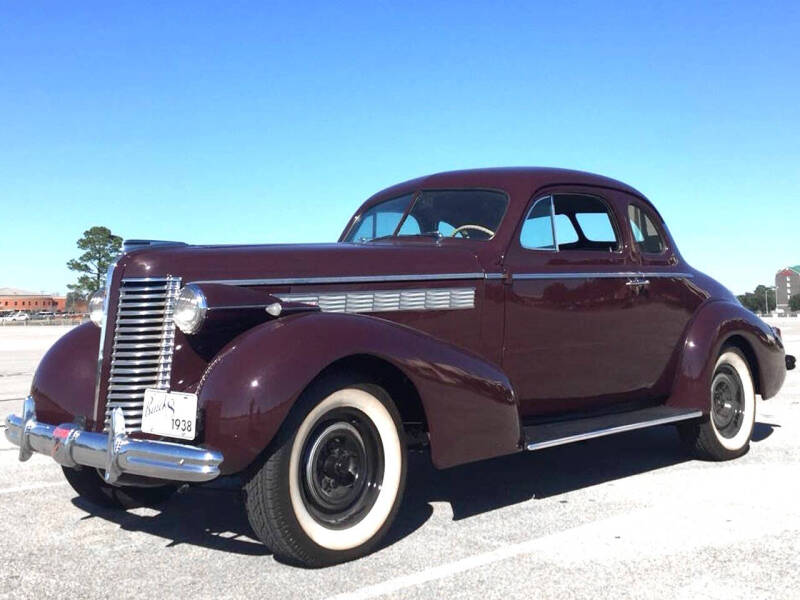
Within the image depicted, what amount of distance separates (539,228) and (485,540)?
2052mm

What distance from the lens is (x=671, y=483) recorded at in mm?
5074

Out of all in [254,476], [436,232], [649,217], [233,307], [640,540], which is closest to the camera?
[254,476]

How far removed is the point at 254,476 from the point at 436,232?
219cm

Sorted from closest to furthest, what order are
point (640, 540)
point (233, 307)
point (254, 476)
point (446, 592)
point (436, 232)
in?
point (446, 592) → point (254, 476) → point (233, 307) → point (640, 540) → point (436, 232)

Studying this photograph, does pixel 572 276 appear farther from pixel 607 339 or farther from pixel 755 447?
pixel 755 447

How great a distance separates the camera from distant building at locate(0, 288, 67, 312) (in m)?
142

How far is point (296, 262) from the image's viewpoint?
3.94 m

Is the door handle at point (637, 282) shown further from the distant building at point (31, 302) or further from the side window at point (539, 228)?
the distant building at point (31, 302)

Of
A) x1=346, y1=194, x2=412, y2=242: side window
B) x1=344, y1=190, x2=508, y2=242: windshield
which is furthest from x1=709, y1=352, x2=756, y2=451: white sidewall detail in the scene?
x1=346, y1=194, x2=412, y2=242: side window

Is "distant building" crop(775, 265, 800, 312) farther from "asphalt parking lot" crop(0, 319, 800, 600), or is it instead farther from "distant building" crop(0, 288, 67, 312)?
"asphalt parking lot" crop(0, 319, 800, 600)

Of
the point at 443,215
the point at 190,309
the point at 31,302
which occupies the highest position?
the point at 31,302

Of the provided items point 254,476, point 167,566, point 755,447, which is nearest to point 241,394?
point 254,476

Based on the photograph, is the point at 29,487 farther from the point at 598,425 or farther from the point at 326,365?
the point at 598,425

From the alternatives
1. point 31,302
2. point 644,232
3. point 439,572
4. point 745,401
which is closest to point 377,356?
point 439,572
